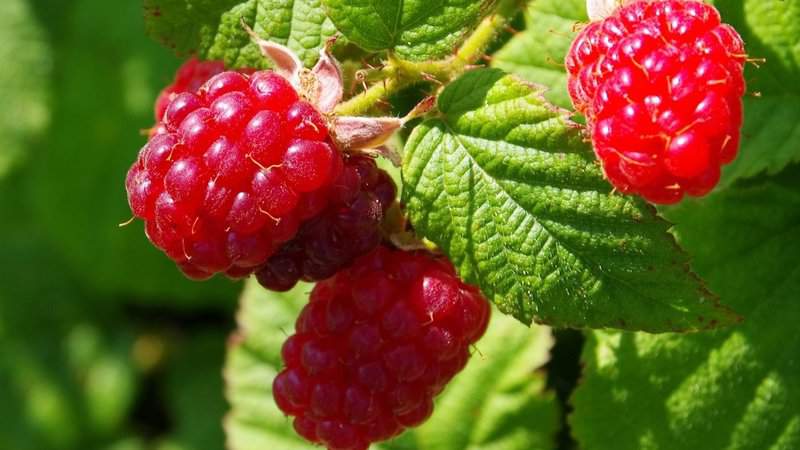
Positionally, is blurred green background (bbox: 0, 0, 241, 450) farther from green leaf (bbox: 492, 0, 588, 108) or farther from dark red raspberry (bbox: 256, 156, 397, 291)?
dark red raspberry (bbox: 256, 156, 397, 291)

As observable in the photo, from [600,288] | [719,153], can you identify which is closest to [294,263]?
[600,288]

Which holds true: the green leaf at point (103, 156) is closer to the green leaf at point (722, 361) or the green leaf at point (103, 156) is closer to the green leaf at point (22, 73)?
the green leaf at point (22, 73)

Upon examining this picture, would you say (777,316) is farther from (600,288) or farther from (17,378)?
(17,378)

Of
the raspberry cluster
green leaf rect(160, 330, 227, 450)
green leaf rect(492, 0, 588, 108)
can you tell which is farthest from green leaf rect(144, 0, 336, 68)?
green leaf rect(160, 330, 227, 450)

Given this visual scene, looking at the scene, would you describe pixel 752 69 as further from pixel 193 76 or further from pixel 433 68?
pixel 193 76

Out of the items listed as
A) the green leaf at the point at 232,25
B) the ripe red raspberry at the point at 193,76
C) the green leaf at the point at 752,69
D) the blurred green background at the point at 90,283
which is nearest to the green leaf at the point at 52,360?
the blurred green background at the point at 90,283

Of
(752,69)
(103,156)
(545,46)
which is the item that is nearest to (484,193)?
(545,46)
